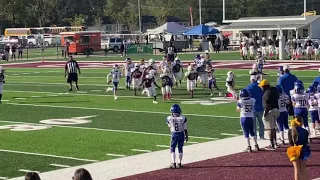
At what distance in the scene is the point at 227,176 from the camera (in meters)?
12.6

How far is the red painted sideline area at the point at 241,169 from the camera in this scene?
41.2 feet

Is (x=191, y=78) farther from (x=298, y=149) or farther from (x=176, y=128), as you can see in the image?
(x=298, y=149)

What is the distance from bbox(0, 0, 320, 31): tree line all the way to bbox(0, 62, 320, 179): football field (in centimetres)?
6636

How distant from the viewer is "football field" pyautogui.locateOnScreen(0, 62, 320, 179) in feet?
49.8

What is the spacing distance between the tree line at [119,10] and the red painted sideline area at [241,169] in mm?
81775

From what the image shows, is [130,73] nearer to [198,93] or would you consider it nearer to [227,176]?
[198,93]

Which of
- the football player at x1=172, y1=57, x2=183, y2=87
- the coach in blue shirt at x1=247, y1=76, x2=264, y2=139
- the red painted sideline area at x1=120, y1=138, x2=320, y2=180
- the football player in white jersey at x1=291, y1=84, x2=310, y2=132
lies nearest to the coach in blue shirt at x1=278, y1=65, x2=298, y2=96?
the football player in white jersey at x1=291, y1=84, x2=310, y2=132

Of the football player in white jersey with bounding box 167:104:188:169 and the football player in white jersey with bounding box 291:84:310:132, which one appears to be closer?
the football player in white jersey with bounding box 167:104:188:169

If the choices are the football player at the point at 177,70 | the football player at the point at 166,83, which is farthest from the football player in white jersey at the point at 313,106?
the football player at the point at 177,70

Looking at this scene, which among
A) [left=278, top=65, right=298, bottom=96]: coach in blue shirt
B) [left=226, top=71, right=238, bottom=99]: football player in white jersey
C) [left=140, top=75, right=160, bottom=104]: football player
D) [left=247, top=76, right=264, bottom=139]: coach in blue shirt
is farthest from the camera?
[left=140, top=75, right=160, bottom=104]: football player

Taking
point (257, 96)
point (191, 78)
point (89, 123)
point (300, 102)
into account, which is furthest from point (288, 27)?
point (257, 96)

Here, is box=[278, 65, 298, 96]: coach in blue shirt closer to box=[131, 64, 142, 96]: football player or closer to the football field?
the football field

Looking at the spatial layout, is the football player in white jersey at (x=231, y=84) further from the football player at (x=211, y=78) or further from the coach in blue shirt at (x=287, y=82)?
the coach in blue shirt at (x=287, y=82)

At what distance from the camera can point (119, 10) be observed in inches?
4134
